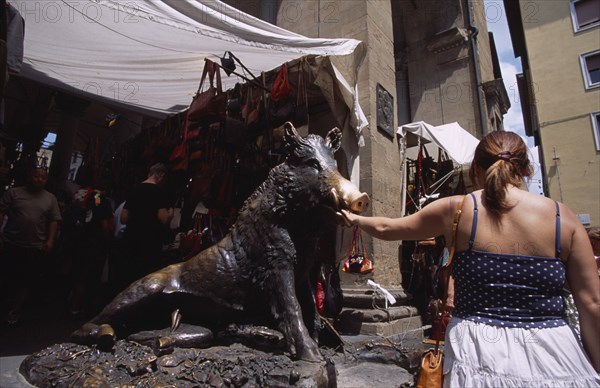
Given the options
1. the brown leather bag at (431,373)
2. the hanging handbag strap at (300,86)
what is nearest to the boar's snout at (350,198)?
the brown leather bag at (431,373)

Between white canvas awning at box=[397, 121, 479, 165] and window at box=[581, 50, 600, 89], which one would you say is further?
window at box=[581, 50, 600, 89]

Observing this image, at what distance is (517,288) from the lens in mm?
1568

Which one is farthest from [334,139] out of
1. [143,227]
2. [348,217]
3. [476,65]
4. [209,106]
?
[476,65]

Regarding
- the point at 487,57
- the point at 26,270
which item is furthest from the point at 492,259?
the point at 487,57

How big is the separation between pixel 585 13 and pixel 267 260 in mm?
24359

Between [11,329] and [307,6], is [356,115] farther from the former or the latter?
[11,329]

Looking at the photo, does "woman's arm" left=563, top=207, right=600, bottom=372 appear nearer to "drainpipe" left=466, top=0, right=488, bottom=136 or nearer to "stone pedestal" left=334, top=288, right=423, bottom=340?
"stone pedestal" left=334, top=288, right=423, bottom=340

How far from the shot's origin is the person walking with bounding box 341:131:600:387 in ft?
4.88

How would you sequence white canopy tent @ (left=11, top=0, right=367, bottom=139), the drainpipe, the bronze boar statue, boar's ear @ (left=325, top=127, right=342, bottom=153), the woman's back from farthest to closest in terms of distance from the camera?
the drainpipe → white canopy tent @ (left=11, top=0, right=367, bottom=139) → boar's ear @ (left=325, top=127, right=342, bottom=153) → the bronze boar statue → the woman's back

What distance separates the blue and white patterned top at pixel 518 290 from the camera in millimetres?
1550

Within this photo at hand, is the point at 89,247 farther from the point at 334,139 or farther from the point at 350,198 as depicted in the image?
the point at 350,198

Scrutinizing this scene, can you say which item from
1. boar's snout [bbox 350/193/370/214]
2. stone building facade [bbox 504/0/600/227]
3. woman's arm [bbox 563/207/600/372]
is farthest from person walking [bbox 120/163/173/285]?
stone building facade [bbox 504/0/600/227]

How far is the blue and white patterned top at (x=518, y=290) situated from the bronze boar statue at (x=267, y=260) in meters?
1.03

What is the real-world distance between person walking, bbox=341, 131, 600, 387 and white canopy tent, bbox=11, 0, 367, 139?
311 cm
